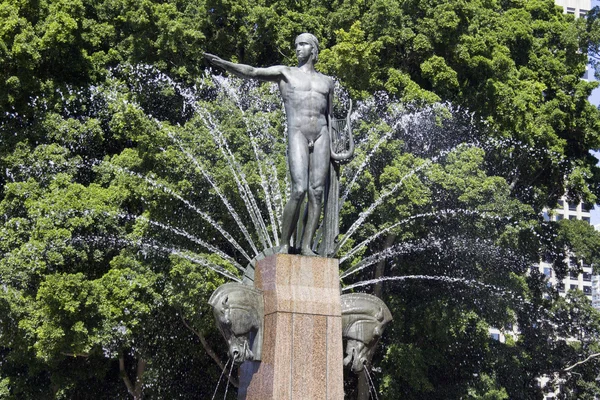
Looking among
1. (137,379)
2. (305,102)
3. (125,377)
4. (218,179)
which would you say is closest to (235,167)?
(218,179)

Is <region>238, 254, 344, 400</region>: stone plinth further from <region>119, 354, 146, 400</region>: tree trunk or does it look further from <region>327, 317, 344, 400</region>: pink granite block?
<region>119, 354, 146, 400</region>: tree trunk

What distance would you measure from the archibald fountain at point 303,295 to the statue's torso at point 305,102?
0.03 ft

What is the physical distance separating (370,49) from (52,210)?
7.64 metres

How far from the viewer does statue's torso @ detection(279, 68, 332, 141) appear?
1102 centimetres

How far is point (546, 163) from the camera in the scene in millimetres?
26203

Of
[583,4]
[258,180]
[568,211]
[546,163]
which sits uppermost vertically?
[583,4]

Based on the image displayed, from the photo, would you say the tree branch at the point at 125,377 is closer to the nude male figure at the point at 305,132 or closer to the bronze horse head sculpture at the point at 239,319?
the nude male figure at the point at 305,132

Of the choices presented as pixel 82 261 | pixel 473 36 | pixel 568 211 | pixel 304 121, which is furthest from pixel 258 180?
pixel 568 211

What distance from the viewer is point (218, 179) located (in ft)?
67.2

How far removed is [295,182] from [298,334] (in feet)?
5.37

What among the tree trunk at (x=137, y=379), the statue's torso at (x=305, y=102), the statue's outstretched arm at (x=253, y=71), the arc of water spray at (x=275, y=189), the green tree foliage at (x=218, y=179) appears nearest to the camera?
the statue's torso at (x=305, y=102)

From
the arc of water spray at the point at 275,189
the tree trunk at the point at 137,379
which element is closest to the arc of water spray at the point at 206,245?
the arc of water spray at the point at 275,189

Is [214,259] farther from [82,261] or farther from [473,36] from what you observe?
[473,36]

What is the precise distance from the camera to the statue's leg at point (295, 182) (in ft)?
35.6
